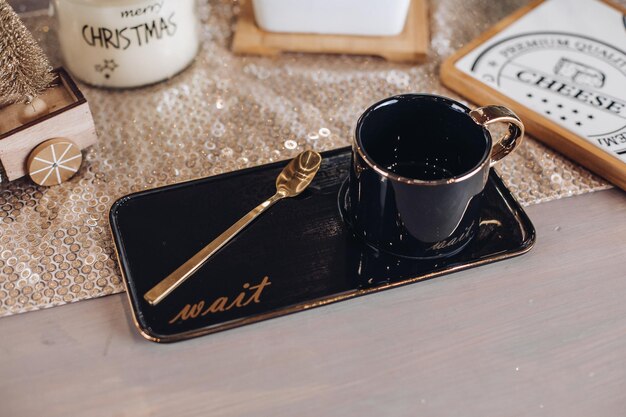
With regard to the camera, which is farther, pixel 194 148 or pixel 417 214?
pixel 194 148

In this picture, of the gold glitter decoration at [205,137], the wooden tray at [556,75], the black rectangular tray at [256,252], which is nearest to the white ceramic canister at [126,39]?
the gold glitter decoration at [205,137]

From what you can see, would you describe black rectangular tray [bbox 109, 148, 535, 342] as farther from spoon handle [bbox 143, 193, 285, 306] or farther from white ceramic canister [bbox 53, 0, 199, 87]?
white ceramic canister [bbox 53, 0, 199, 87]

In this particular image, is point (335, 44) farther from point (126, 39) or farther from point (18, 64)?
point (18, 64)

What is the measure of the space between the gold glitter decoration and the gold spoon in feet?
0.17

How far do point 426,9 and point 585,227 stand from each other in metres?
0.35

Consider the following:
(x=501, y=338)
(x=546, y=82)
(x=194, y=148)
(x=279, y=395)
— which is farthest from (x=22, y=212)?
(x=546, y=82)

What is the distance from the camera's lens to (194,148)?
674 mm

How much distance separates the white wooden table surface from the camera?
0.49m

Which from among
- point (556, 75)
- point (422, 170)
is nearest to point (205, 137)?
point (422, 170)

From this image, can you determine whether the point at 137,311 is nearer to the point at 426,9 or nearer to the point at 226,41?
the point at 226,41

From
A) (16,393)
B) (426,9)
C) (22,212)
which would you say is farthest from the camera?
(426,9)

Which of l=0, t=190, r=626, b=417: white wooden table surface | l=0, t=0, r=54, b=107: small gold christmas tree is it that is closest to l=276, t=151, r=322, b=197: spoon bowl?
l=0, t=190, r=626, b=417: white wooden table surface

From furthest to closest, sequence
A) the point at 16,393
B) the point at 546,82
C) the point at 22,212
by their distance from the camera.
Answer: the point at 546,82, the point at 22,212, the point at 16,393

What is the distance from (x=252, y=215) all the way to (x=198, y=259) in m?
0.06
